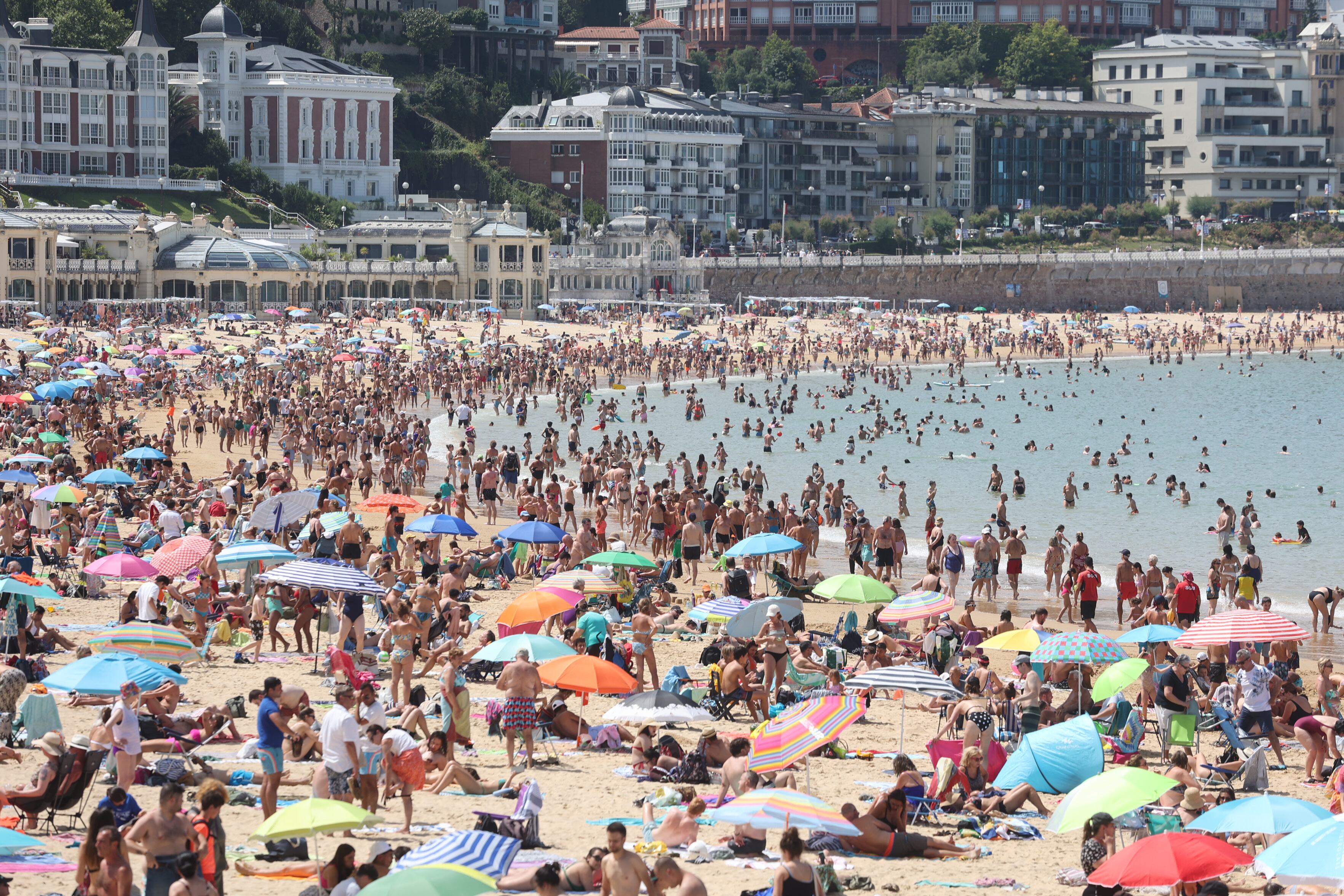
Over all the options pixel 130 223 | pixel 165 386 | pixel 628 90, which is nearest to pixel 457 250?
pixel 130 223

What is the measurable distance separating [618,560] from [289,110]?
70.4m

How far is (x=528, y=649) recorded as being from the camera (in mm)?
14047

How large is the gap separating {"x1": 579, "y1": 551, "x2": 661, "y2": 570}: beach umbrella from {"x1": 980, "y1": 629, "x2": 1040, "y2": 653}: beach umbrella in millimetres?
4144

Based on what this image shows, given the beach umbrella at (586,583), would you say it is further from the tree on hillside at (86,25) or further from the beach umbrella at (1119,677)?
the tree on hillside at (86,25)

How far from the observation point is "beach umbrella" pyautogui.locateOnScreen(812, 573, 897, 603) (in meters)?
18.1

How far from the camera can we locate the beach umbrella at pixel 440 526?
1983 cm

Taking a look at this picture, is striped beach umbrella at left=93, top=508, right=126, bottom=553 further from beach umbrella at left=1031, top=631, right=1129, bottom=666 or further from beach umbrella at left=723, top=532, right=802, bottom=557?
beach umbrella at left=1031, top=631, right=1129, bottom=666

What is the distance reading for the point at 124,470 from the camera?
2875cm

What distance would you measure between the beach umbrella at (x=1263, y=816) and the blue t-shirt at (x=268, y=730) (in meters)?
5.72

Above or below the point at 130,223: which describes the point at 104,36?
above

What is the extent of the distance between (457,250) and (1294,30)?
74.8 metres

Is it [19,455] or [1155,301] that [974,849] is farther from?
[1155,301]

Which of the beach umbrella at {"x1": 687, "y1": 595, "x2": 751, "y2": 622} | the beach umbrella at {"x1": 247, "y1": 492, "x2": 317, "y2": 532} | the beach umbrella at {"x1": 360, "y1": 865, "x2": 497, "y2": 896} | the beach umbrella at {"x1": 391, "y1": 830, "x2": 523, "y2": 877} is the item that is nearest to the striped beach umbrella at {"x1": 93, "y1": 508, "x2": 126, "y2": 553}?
the beach umbrella at {"x1": 247, "y1": 492, "x2": 317, "y2": 532}

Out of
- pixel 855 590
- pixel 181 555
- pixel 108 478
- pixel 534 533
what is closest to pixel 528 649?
pixel 855 590
